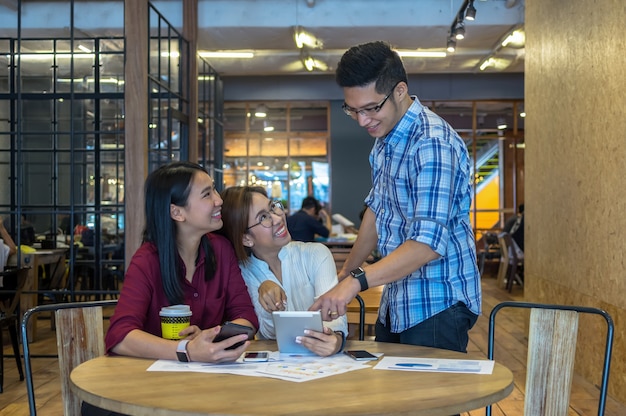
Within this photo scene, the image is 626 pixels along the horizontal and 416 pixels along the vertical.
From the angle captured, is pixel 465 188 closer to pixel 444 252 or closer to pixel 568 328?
pixel 444 252

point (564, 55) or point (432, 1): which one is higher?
point (432, 1)

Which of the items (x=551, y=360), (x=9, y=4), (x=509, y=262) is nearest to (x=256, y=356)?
(x=551, y=360)

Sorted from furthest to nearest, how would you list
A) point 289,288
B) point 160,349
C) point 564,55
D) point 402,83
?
1. point 564,55
2. point 289,288
3. point 402,83
4. point 160,349

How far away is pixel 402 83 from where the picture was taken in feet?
7.66

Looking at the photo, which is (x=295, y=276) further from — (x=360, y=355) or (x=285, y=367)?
(x=285, y=367)

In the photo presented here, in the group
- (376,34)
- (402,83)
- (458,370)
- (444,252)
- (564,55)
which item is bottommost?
(458,370)

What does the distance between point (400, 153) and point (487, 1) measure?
7.27m

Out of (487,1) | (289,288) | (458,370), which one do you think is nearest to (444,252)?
(458,370)

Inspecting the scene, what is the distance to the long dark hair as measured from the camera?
2443 mm

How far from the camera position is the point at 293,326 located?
2148 mm

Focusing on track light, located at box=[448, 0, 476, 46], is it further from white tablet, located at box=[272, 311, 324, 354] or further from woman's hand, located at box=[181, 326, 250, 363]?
woman's hand, located at box=[181, 326, 250, 363]

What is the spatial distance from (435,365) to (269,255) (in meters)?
0.89

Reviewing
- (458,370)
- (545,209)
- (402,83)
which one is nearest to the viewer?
(458,370)

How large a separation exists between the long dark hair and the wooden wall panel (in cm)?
295
